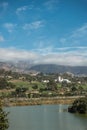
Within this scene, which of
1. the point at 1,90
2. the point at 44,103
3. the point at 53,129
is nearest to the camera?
the point at 53,129

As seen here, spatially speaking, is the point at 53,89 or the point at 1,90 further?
the point at 53,89

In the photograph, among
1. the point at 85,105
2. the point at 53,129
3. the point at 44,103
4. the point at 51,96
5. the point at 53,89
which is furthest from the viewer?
the point at 53,89

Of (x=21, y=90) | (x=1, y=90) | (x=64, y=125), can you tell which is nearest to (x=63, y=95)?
(x=21, y=90)

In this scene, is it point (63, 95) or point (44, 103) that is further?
point (63, 95)

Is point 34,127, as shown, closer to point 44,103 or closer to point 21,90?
point 44,103

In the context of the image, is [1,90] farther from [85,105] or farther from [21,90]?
[85,105]

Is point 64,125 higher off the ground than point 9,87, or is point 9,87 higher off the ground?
point 9,87

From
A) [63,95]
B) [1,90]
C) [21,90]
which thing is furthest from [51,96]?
[1,90]

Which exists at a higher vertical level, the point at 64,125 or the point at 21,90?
the point at 21,90

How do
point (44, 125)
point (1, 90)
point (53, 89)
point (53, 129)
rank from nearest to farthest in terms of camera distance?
point (53, 129) < point (44, 125) < point (1, 90) < point (53, 89)
